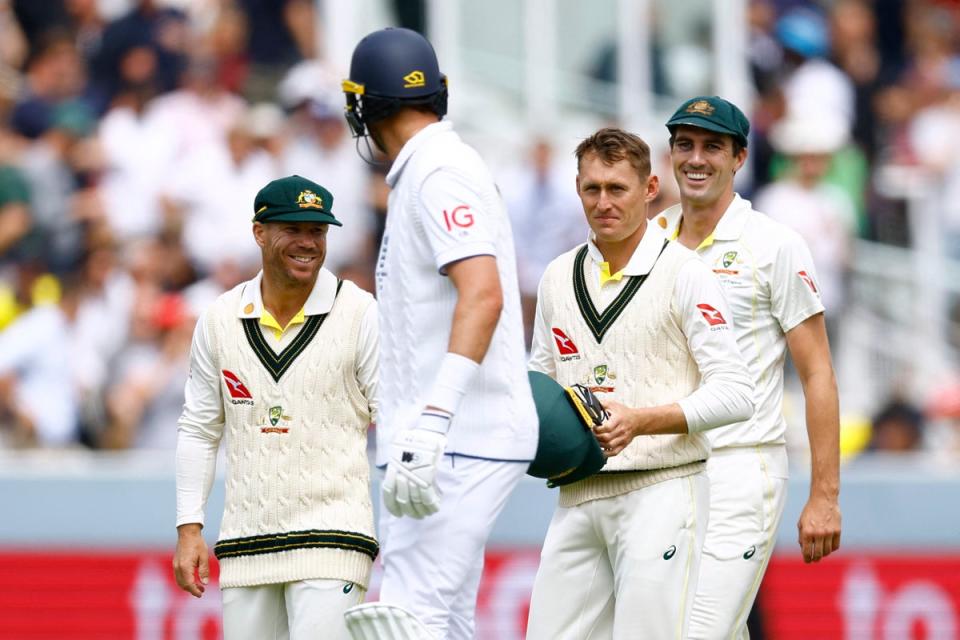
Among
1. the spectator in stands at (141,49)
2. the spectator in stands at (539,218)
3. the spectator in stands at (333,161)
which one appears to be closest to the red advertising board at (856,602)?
the spectator in stands at (539,218)

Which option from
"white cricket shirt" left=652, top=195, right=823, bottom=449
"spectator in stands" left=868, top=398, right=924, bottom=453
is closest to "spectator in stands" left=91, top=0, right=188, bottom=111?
"spectator in stands" left=868, top=398, right=924, bottom=453

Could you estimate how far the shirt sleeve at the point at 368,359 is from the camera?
575 centimetres

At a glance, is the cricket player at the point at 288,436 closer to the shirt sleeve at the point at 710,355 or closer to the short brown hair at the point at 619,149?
the short brown hair at the point at 619,149

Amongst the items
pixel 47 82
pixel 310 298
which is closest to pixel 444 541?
pixel 310 298

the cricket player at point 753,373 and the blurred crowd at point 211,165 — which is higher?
the blurred crowd at point 211,165

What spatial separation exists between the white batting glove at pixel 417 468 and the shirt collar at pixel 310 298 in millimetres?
1388

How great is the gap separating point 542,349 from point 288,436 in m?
0.93

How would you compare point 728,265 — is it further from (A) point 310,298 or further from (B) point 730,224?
(A) point 310,298

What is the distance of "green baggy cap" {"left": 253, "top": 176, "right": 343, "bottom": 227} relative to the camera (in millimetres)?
5652

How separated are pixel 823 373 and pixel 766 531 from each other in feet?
1.96

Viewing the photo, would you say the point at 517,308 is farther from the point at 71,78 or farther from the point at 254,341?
the point at 71,78

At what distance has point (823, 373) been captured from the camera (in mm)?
5953

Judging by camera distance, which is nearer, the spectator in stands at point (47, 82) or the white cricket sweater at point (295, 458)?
the white cricket sweater at point (295, 458)

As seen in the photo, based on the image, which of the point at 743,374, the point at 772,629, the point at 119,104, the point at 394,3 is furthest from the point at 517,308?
the point at 394,3
